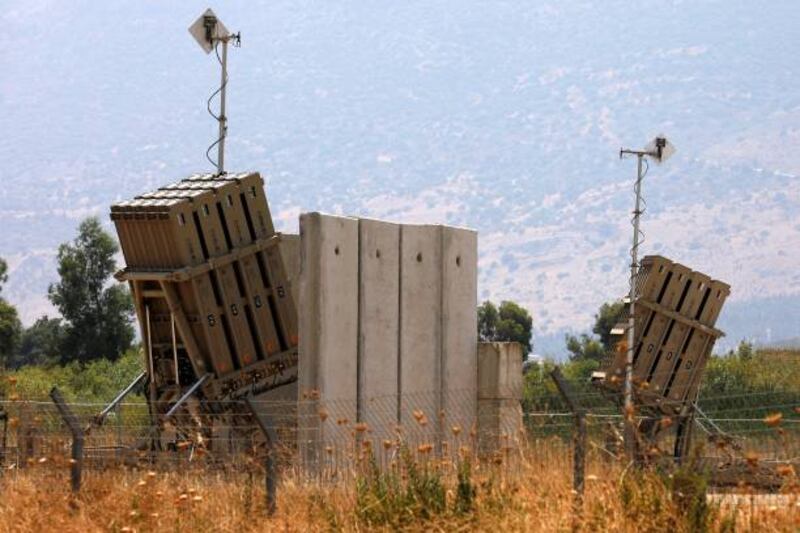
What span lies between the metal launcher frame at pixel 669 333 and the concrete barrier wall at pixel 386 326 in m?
3.18

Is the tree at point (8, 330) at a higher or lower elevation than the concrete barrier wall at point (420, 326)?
higher

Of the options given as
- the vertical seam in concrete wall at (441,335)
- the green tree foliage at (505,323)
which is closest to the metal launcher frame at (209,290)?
the vertical seam in concrete wall at (441,335)

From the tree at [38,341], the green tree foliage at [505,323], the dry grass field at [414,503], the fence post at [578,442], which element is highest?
the green tree foliage at [505,323]

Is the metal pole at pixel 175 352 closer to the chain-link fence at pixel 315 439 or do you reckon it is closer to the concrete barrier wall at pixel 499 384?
the chain-link fence at pixel 315 439

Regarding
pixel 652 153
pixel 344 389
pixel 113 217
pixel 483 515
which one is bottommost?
pixel 483 515

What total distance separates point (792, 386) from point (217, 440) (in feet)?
84.6

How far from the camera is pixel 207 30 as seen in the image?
27.1 m

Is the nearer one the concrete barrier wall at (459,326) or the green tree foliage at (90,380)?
the concrete barrier wall at (459,326)

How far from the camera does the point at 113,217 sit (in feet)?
78.9

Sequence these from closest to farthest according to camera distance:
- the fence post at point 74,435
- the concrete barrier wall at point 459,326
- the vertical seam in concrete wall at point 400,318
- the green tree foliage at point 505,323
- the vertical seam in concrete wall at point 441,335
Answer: the fence post at point 74,435 < the vertical seam in concrete wall at point 400,318 < the vertical seam in concrete wall at point 441,335 < the concrete barrier wall at point 459,326 < the green tree foliage at point 505,323

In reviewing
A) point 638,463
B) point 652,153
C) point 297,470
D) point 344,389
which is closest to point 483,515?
point 638,463

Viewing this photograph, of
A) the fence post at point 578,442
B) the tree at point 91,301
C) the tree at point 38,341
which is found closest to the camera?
the fence post at point 578,442

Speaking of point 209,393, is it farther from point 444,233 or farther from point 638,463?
point 638,463

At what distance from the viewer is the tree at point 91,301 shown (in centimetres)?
8944
